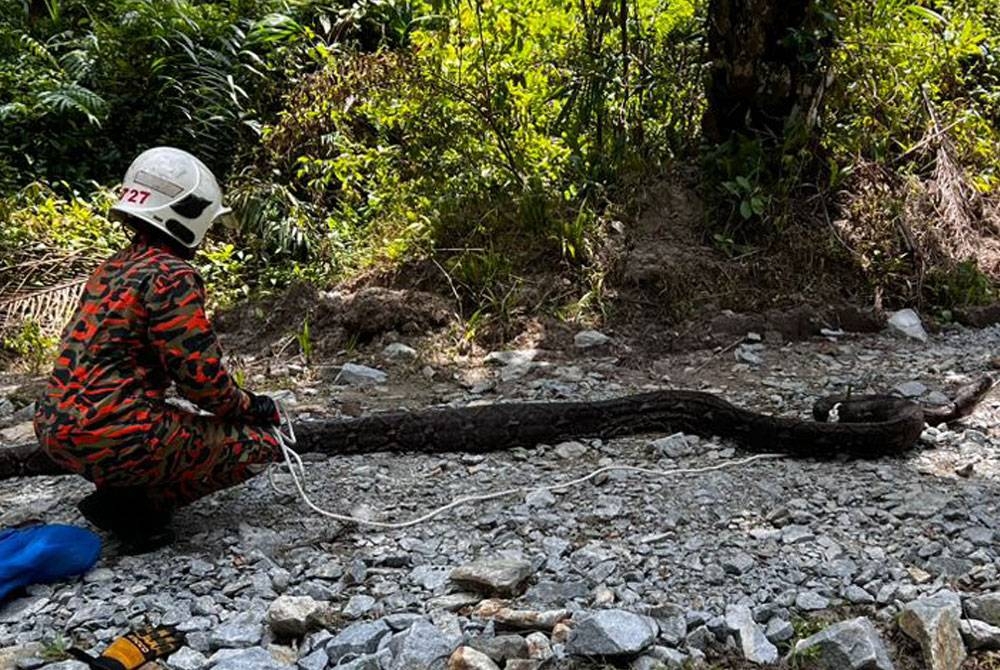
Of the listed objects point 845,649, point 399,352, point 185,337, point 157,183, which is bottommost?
point 399,352

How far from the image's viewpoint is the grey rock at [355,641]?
2.78m

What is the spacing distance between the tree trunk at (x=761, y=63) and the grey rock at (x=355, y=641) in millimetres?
5327

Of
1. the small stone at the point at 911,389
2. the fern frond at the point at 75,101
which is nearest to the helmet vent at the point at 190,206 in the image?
the small stone at the point at 911,389

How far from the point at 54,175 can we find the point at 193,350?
6443mm

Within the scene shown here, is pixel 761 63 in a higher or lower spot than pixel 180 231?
higher

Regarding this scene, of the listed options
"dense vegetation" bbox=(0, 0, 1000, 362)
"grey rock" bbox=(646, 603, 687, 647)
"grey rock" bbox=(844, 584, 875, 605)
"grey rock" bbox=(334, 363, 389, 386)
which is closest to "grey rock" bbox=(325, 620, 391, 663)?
"grey rock" bbox=(646, 603, 687, 647)

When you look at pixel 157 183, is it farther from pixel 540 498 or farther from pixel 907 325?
pixel 907 325

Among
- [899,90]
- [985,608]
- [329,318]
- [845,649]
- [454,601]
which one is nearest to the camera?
[845,649]

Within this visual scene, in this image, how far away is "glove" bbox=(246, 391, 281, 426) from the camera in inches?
141

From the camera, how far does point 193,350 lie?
129 inches

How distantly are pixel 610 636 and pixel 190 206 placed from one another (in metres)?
2.00

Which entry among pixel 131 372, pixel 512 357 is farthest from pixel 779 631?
pixel 512 357

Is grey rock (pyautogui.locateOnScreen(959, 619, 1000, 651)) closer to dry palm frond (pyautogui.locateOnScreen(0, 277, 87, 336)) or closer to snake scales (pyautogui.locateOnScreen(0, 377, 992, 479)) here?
snake scales (pyautogui.locateOnScreen(0, 377, 992, 479))

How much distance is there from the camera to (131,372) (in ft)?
10.9
